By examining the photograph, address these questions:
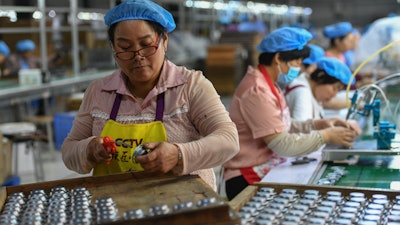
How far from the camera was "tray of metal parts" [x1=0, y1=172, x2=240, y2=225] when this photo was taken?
1155 mm

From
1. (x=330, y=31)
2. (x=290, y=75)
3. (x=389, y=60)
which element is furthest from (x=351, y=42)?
(x=290, y=75)

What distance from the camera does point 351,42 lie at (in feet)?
19.7

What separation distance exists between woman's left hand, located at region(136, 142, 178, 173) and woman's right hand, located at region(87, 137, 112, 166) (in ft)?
0.64

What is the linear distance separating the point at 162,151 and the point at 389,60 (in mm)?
3928

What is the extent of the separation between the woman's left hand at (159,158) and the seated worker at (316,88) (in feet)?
6.05

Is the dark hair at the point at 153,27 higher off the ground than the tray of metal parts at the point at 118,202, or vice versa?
the dark hair at the point at 153,27

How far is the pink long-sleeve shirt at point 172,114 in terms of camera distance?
176 centimetres

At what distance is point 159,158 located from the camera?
1.50 metres

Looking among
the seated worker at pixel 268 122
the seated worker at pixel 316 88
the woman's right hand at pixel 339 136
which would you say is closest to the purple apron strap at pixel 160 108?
the seated worker at pixel 268 122

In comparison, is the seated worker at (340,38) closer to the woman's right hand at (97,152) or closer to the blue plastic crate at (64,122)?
the blue plastic crate at (64,122)

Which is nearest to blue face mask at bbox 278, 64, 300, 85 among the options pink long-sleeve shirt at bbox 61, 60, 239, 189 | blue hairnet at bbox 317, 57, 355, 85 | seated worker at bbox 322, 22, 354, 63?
blue hairnet at bbox 317, 57, 355, 85

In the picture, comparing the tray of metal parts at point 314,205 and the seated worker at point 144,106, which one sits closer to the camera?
the tray of metal parts at point 314,205

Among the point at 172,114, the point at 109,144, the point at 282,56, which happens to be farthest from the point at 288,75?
the point at 109,144

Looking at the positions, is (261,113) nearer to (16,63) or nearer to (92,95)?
(92,95)
